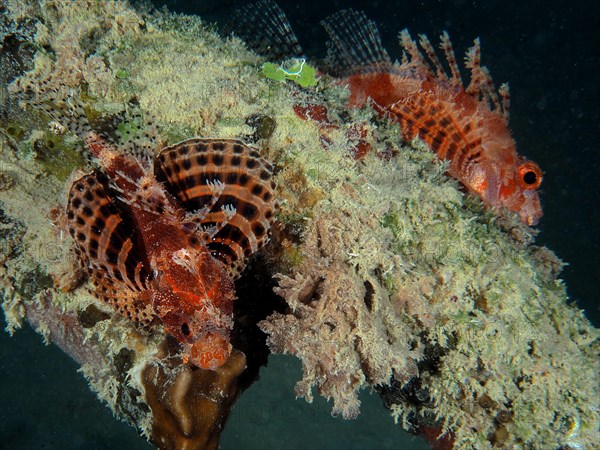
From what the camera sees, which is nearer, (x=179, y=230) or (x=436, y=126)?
(x=179, y=230)

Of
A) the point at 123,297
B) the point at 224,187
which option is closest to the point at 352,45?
the point at 224,187

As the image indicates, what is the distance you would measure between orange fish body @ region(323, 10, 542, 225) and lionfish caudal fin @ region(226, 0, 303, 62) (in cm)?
84

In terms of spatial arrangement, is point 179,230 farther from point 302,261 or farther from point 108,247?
point 302,261

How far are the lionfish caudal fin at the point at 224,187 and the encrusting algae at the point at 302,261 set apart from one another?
0.06 meters

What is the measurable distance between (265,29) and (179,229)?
3.12 metres

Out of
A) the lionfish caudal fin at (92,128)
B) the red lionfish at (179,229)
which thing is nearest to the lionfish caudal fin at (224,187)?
the red lionfish at (179,229)

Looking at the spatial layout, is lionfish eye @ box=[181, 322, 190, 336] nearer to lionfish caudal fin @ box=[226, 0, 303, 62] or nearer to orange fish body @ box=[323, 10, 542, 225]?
orange fish body @ box=[323, 10, 542, 225]

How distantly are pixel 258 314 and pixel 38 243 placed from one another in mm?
2027

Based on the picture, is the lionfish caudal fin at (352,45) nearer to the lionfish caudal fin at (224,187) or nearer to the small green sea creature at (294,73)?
the small green sea creature at (294,73)

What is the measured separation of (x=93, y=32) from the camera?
3.67 metres

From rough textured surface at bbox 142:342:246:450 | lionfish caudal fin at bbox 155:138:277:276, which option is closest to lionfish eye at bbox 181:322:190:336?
rough textured surface at bbox 142:342:246:450

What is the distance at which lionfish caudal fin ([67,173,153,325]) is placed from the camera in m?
2.77

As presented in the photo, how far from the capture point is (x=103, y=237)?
9.22 feet

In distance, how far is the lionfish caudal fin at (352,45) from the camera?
4703 mm
